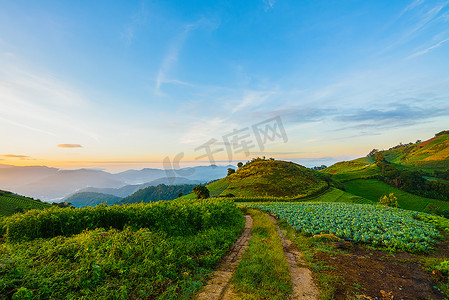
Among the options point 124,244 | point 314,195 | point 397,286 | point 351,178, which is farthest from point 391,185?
point 124,244

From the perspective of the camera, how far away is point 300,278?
20.1ft

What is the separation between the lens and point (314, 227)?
12336mm

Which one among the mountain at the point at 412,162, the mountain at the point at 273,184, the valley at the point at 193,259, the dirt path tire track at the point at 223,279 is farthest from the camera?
the mountain at the point at 412,162

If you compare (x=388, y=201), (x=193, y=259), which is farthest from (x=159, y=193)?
(x=193, y=259)

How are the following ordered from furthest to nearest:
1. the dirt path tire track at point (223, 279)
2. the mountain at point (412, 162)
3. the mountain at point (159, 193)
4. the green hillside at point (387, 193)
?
the mountain at point (159, 193), the mountain at point (412, 162), the green hillside at point (387, 193), the dirt path tire track at point (223, 279)

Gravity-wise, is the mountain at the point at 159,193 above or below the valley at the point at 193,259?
below

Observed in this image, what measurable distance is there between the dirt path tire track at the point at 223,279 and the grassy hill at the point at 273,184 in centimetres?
4480

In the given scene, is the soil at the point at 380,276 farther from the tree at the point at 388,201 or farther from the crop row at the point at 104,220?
the tree at the point at 388,201

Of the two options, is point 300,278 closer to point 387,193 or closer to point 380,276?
point 380,276

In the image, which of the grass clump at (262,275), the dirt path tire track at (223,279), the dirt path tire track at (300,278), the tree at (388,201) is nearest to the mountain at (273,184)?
the tree at (388,201)

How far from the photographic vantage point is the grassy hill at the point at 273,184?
58072 mm

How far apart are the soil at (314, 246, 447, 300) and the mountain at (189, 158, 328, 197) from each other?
45.3m

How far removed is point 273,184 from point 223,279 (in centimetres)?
6103

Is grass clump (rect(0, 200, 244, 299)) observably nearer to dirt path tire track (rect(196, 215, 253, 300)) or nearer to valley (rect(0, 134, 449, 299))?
valley (rect(0, 134, 449, 299))
